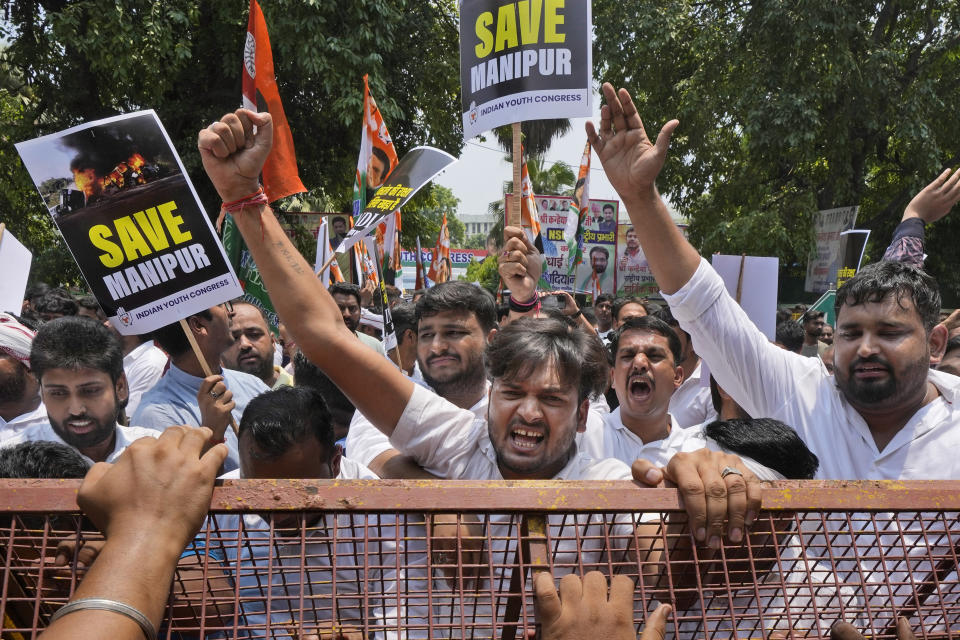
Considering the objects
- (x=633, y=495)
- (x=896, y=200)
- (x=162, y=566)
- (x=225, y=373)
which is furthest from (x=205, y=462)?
(x=896, y=200)

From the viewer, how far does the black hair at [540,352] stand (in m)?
2.23

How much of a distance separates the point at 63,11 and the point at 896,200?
15.7m

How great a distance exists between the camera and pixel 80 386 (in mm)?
3340

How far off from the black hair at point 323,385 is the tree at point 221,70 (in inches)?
371

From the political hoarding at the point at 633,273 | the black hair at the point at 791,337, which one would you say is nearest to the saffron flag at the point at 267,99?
the black hair at the point at 791,337

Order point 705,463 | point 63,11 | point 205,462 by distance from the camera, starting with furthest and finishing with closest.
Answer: point 63,11 → point 705,463 → point 205,462

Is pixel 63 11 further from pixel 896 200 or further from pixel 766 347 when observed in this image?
pixel 896 200

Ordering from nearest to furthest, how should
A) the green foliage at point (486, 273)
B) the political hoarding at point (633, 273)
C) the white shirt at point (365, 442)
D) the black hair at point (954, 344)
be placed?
the white shirt at point (365, 442), the black hair at point (954, 344), the political hoarding at point (633, 273), the green foliage at point (486, 273)

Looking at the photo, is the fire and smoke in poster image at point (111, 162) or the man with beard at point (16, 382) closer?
the fire and smoke in poster image at point (111, 162)

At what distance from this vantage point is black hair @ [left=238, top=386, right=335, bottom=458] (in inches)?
96.9

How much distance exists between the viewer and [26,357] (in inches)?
158

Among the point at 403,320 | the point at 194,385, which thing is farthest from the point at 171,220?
the point at 403,320

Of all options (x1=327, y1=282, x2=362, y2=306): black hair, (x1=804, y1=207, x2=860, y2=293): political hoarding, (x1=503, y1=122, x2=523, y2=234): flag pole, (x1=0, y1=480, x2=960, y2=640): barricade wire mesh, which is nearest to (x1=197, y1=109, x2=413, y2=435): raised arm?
(x1=0, y1=480, x2=960, y2=640): barricade wire mesh

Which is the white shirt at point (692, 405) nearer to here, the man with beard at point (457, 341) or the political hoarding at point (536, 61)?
the man with beard at point (457, 341)
